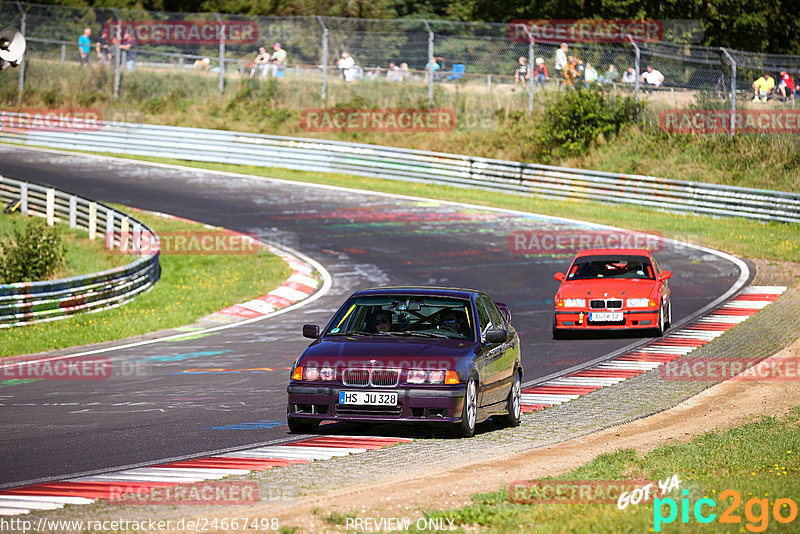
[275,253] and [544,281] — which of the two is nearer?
[544,281]

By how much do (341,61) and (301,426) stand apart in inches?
1257

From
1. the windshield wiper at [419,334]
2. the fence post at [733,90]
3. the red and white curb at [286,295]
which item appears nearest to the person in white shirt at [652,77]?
the fence post at [733,90]

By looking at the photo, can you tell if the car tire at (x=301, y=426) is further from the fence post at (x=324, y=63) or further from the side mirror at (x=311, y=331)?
the fence post at (x=324, y=63)

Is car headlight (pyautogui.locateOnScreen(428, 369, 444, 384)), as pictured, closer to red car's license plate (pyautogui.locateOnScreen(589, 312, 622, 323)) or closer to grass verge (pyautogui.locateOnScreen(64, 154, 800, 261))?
red car's license plate (pyautogui.locateOnScreen(589, 312, 622, 323))

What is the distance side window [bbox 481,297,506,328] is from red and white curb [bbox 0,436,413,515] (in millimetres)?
1963

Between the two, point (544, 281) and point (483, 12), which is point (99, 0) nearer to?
point (483, 12)

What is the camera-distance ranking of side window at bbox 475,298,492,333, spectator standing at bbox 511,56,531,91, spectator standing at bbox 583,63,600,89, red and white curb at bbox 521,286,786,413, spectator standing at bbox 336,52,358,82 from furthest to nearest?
spectator standing at bbox 336,52,358,82, spectator standing at bbox 511,56,531,91, spectator standing at bbox 583,63,600,89, red and white curb at bbox 521,286,786,413, side window at bbox 475,298,492,333

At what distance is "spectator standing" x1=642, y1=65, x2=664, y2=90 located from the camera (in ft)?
117

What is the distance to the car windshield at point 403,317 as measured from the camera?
10797 millimetres

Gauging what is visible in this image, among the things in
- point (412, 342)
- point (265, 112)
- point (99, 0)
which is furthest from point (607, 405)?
point (99, 0)

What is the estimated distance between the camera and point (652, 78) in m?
36.1

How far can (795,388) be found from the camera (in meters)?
13.4

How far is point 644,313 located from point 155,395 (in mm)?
8184

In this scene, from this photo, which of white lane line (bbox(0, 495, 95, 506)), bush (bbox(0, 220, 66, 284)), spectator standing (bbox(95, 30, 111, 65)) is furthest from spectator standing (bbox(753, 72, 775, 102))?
white lane line (bbox(0, 495, 95, 506))
